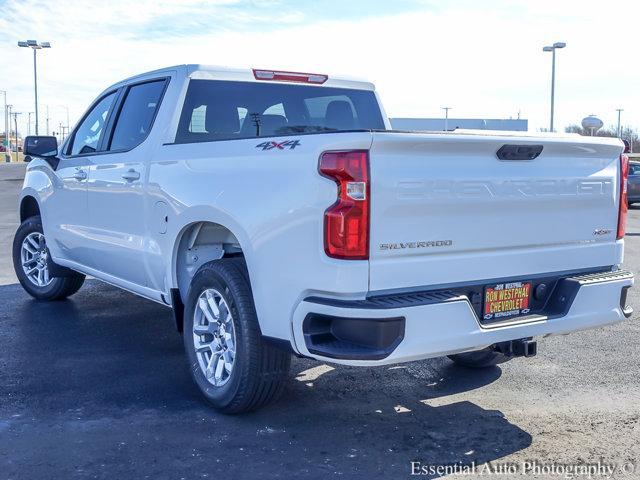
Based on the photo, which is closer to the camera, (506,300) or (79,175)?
(506,300)

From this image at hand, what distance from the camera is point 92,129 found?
260 inches

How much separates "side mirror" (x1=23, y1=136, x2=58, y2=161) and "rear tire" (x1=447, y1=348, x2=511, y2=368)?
163 inches

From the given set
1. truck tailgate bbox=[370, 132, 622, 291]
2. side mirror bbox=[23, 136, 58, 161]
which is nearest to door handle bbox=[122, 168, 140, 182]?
side mirror bbox=[23, 136, 58, 161]

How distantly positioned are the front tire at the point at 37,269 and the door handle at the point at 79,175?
1.35 m

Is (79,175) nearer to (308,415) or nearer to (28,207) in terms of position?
(28,207)

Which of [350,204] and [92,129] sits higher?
[92,129]

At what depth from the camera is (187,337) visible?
16.1 ft

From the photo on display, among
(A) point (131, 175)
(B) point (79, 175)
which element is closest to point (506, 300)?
(A) point (131, 175)

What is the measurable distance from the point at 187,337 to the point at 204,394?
1.35ft

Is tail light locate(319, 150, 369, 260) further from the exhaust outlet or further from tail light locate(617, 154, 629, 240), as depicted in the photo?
tail light locate(617, 154, 629, 240)

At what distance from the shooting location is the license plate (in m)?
4.09

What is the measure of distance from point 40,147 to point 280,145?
3922 mm

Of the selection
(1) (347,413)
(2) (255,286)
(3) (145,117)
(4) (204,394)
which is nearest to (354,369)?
(1) (347,413)

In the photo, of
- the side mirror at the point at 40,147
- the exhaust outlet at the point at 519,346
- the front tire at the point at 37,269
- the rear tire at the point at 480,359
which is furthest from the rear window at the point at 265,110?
the front tire at the point at 37,269
